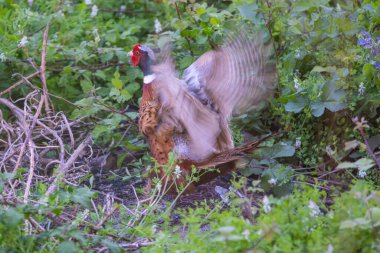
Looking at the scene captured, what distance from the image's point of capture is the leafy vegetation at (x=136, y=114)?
342 centimetres

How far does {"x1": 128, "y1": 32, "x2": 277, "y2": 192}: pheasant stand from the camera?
4105 millimetres

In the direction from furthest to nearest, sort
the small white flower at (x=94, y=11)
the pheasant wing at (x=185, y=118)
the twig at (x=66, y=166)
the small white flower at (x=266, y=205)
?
1. the small white flower at (x=94, y=11)
2. the pheasant wing at (x=185, y=118)
3. the twig at (x=66, y=166)
4. the small white flower at (x=266, y=205)

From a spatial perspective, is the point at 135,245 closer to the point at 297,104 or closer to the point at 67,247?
the point at 67,247

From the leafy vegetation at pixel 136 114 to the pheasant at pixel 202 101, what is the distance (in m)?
0.14

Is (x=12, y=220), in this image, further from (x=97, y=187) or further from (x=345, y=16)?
(x=345, y=16)

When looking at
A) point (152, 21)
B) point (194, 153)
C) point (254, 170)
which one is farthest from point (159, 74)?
point (152, 21)

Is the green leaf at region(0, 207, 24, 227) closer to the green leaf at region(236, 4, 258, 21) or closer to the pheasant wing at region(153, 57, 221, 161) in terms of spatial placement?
the pheasant wing at region(153, 57, 221, 161)

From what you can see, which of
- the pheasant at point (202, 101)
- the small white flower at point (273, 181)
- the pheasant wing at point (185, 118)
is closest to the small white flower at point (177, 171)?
the pheasant at point (202, 101)

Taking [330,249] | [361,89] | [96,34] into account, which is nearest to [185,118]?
[361,89]

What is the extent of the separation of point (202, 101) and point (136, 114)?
22.0 inches

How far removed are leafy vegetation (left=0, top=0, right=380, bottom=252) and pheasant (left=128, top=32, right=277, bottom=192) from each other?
0.47 ft

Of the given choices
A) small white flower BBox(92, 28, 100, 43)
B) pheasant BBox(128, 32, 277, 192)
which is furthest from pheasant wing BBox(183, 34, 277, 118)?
small white flower BBox(92, 28, 100, 43)

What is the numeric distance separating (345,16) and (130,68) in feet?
4.50

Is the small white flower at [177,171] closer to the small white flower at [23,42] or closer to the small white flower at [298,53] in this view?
the small white flower at [298,53]
